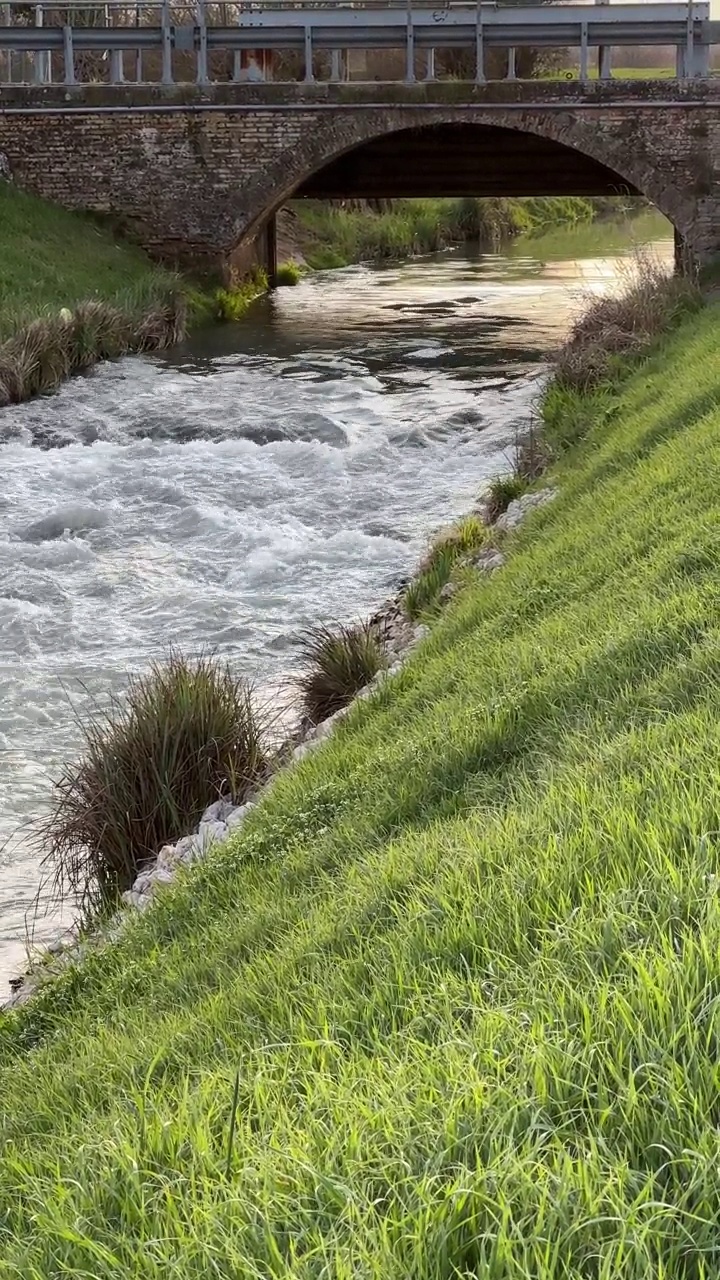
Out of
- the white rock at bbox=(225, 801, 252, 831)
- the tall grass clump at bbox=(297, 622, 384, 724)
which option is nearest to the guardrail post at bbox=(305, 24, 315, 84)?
A: the tall grass clump at bbox=(297, 622, 384, 724)

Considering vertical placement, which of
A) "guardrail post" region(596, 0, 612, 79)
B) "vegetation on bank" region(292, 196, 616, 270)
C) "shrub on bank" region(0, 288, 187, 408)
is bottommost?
"shrub on bank" region(0, 288, 187, 408)

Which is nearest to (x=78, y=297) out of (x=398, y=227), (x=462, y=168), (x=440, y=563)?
(x=462, y=168)

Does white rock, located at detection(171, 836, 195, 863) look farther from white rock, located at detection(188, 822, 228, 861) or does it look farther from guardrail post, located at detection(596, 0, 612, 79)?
guardrail post, located at detection(596, 0, 612, 79)

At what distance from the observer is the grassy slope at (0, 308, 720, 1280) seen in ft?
6.34

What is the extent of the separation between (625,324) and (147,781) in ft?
38.7

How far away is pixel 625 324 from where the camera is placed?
1666 cm

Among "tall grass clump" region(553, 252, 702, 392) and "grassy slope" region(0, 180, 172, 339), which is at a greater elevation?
"grassy slope" region(0, 180, 172, 339)

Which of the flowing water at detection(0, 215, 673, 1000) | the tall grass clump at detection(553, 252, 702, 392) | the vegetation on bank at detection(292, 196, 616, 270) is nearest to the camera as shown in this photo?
the flowing water at detection(0, 215, 673, 1000)

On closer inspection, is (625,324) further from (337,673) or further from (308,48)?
(308,48)

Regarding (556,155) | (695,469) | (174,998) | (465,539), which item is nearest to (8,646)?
(465,539)

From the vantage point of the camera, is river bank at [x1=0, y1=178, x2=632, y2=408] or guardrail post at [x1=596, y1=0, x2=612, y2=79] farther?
guardrail post at [x1=596, y1=0, x2=612, y2=79]

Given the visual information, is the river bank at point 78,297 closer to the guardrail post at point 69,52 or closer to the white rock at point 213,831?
the guardrail post at point 69,52

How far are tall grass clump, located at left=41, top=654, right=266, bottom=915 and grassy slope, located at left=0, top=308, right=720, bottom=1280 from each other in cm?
117

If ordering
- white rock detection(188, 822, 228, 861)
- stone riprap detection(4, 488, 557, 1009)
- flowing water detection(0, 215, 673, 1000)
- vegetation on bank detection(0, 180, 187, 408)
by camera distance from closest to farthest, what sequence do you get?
stone riprap detection(4, 488, 557, 1009), white rock detection(188, 822, 228, 861), flowing water detection(0, 215, 673, 1000), vegetation on bank detection(0, 180, 187, 408)
